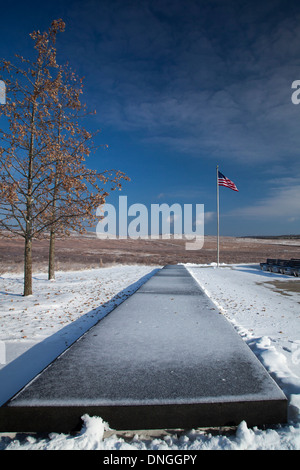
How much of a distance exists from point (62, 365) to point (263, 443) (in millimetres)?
2261

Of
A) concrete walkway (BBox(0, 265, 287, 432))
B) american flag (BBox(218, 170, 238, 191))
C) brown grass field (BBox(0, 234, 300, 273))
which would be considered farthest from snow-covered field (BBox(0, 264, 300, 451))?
american flag (BBox(218, 170, 238, 191))

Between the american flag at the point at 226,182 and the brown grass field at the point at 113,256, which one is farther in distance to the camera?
the brown grass field at the point at 113,256

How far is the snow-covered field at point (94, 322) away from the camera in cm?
219

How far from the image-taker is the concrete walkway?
2.35 meters

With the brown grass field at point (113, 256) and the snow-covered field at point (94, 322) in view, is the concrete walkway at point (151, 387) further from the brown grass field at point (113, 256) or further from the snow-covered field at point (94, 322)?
the brown grass field at point (113, 256)

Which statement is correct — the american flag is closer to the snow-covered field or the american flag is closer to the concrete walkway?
the snow-covered field

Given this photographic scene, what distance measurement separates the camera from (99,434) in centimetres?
221

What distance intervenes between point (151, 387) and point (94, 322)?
3669 millimetres

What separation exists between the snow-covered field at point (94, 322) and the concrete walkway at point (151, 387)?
0.11 meters

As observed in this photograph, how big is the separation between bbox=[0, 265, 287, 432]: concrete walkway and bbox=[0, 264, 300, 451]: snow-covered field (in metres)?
0.11

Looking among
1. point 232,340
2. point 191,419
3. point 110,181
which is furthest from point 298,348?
point 110,181

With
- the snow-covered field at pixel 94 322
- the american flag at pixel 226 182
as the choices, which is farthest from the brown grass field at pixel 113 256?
the american flag at pixel 226 182

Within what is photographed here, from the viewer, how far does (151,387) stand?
8.66 ft
